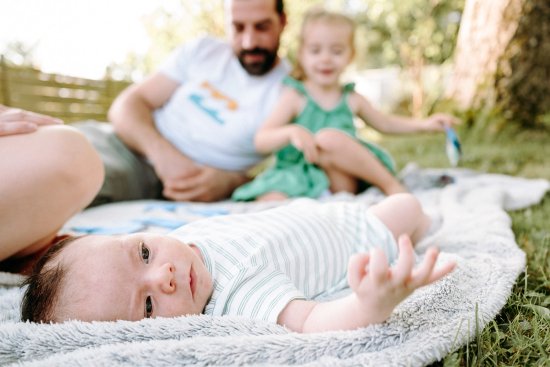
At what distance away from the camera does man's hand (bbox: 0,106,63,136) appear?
1276 millimetres

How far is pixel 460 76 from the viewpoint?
16.6 feet

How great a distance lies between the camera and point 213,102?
2678 mm

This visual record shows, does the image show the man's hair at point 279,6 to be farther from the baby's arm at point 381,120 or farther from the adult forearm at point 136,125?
the adult forearm at point 136,125

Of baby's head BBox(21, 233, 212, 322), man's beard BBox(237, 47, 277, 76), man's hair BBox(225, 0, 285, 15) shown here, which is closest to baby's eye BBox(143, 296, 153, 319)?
baby's head BBox(21, 233, 212, 322)

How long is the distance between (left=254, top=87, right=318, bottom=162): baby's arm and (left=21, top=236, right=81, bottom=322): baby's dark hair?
124cm

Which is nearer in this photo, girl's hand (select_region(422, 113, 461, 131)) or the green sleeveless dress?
the green sleeveless dress

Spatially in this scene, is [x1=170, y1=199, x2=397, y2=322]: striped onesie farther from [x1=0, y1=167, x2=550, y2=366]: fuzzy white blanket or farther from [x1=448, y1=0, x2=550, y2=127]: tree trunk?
[x1=448, y1=0, x2=550, y2=127]: tree trunk

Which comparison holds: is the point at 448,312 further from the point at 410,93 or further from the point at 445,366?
the point at 410,93

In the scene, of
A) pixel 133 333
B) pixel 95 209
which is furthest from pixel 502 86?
pixel 133 333

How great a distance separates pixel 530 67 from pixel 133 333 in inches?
185

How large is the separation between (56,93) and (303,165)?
2855mm

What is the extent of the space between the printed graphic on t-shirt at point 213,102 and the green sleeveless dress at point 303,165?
0.32 meters

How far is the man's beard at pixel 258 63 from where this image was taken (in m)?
2.65

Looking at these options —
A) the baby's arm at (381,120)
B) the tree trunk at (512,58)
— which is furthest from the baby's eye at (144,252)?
the tree trunk at (512,58)
